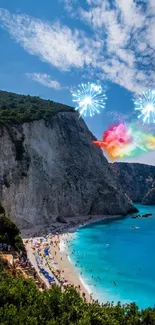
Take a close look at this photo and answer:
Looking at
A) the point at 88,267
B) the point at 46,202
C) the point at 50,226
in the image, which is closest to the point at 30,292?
the point at 88,267

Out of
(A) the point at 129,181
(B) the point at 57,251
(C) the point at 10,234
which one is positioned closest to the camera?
(C) the point at 10,234

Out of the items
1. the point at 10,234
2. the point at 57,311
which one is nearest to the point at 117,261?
the point at 10,234

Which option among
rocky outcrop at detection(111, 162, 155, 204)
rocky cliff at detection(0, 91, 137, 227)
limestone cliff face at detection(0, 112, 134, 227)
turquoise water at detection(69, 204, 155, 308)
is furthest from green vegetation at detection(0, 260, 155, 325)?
rocky outcrop at detection(111, 162, 155, 204)

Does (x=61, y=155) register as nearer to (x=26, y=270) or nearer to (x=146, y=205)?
(x=26, y=270)

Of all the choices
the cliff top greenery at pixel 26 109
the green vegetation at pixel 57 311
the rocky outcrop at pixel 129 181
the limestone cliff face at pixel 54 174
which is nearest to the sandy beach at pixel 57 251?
the green vegetation at pixel 57 311

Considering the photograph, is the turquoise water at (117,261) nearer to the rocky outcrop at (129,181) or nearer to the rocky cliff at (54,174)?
the rocky cliff at (54,174)

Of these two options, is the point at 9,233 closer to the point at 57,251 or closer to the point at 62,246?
the point at 57,251

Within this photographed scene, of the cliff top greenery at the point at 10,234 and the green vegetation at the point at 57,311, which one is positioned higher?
the cliff top greenery at the point at 10,234
